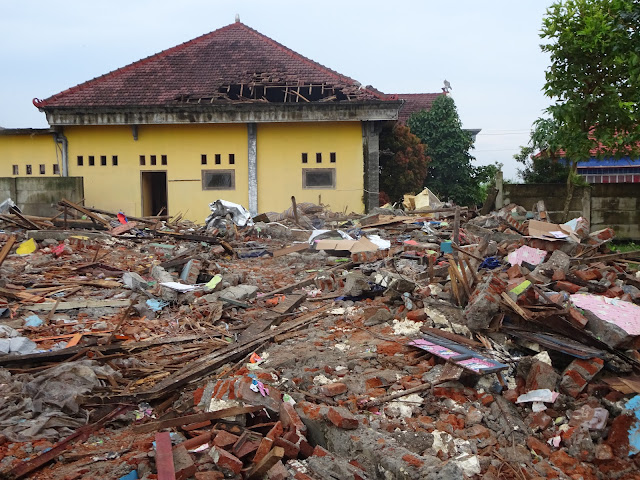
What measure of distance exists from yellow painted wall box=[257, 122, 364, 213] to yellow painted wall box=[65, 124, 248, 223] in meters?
0.67

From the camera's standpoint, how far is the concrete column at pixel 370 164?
1630 centimetres

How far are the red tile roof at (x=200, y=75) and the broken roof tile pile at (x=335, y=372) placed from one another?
9419 mm

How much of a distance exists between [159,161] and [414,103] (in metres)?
14.8

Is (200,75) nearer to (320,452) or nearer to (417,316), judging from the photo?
(417,316)

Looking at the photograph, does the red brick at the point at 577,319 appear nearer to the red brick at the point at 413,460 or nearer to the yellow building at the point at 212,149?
the red brick at the point at 413,460

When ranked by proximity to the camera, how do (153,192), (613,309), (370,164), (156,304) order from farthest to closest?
(153,192), (370,164), (156,304), (613,309)

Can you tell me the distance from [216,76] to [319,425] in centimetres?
1520

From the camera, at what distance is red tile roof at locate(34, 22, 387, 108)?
16203 millimetres

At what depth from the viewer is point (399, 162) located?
17.9 metres

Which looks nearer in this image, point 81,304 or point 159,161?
point 81,304

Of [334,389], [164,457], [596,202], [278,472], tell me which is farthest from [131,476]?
[596,202]

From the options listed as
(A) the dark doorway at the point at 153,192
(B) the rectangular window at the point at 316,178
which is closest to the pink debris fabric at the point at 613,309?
(B) the rectangular window at the point at 316,178

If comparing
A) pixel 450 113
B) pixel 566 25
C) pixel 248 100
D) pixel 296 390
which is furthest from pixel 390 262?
pixel 450 113

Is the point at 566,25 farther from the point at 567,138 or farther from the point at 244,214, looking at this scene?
the point at 244,214
